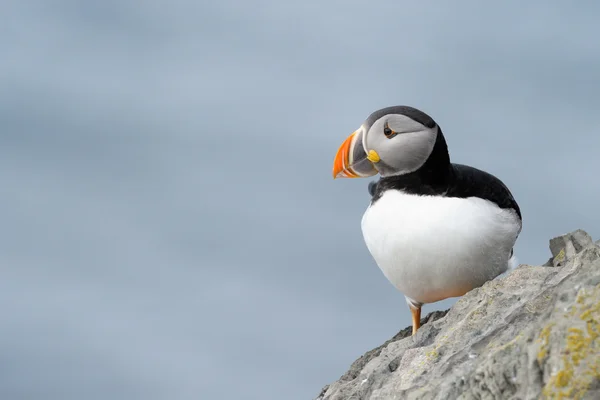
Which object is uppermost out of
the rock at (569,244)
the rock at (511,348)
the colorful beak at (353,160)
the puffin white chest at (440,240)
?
the colorful beak at (353,160)

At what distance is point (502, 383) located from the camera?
408 cm

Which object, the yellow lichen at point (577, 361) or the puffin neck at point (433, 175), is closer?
the yellow lichen at point (577, 361)

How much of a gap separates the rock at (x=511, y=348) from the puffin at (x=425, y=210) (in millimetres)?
740

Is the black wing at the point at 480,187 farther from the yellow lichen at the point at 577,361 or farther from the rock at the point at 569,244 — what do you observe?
the yellow lichen at the point at 577,361

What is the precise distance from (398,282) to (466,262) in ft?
2.68

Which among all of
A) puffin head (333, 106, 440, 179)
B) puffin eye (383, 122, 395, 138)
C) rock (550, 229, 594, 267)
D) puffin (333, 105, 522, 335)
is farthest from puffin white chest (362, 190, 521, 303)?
puffin eye (383, 122, 395, 138)

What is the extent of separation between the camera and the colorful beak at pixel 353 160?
7.91m

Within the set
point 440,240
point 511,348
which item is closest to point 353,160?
point 440,240

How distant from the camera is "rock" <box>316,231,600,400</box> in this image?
3.78m

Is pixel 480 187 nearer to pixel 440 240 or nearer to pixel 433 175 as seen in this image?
pixel 433 175

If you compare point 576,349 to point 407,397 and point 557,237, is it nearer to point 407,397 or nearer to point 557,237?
point 407,397

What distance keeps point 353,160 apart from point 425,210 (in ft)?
2.87

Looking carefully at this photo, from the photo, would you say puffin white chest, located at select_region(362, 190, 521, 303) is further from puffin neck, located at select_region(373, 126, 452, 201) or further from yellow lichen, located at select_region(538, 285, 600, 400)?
yellow lichen, located at select_region(538, 285, 600, 400)

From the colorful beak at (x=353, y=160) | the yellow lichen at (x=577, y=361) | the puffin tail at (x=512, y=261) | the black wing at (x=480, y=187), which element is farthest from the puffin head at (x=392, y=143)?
the yellow lichen at (x=577, y=361)
